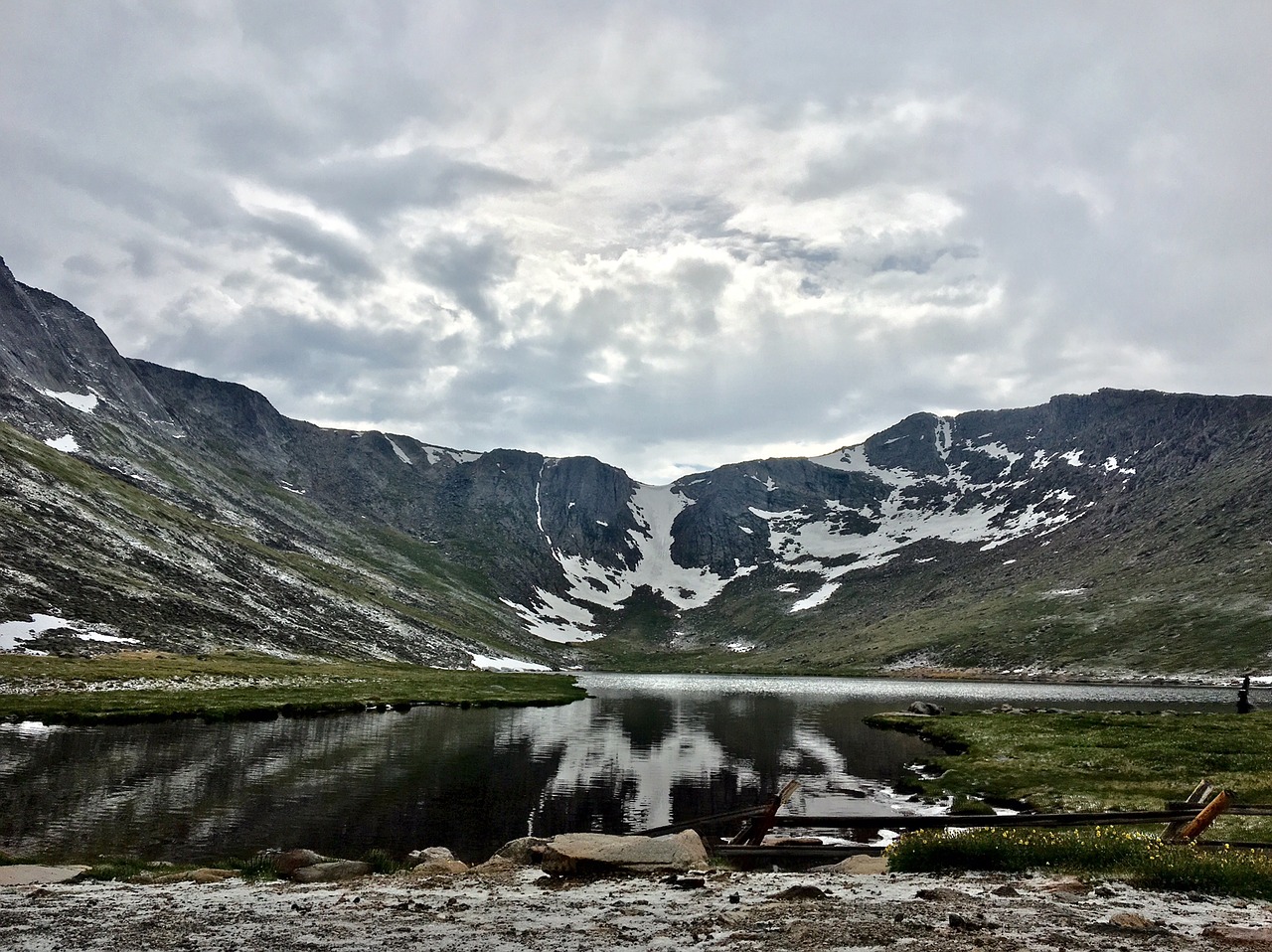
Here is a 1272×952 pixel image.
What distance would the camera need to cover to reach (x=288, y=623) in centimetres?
14312

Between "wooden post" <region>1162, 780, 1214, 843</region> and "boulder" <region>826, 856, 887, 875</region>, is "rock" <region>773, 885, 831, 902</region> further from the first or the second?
"wooden post" <region>1162, 780, 1214, 843</region>

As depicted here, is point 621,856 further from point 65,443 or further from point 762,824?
point 65,443

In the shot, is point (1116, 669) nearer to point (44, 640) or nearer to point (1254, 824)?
point (1254, 824)

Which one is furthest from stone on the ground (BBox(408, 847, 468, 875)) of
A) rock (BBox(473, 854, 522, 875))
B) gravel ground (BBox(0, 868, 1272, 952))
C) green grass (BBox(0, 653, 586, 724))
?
green grass (BBox(0, 653, 586, 724))

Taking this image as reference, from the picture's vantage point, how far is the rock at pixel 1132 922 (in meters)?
12.1

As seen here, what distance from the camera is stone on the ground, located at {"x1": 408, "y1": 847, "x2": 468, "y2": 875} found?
859 inches

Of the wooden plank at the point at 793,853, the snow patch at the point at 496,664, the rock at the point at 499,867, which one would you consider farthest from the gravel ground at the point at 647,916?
the snow patch at the point at 496,664

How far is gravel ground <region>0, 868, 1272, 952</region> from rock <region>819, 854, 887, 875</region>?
1.75 m

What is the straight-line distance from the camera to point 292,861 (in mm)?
21734

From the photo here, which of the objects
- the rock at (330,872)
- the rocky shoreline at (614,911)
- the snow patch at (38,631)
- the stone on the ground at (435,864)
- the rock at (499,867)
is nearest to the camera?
the rocky shoreline at (614,911)

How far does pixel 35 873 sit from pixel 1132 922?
25.7 meters

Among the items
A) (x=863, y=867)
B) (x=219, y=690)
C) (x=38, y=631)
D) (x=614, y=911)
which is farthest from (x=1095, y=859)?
(x=38, y=631)

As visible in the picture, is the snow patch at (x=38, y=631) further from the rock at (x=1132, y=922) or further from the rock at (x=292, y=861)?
the rock at (x=1132, y=922)

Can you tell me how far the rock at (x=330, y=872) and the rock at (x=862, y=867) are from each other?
13.0 metres
